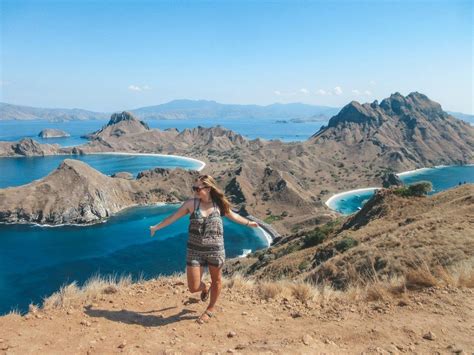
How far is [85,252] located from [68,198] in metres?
25.7

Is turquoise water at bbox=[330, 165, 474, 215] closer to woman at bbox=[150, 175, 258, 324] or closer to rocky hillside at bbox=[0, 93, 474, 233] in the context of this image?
rocky hillside at bbox=[0, 93, 474, 233]

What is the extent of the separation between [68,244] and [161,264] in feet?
70.9

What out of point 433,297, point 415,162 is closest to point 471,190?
point 433,297

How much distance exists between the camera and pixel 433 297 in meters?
7.39

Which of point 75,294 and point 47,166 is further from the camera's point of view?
point 47,166

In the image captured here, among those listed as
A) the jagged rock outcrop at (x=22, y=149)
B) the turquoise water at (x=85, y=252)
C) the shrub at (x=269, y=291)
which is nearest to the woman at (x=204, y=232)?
the shrub at (x=269, y=291)

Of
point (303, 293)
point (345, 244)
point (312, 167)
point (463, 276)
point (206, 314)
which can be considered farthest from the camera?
point (312, 167)

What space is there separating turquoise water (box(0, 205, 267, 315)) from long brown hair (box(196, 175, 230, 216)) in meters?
45.1

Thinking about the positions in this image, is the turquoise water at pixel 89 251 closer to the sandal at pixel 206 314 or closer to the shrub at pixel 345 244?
the shrub at pixel 345 244

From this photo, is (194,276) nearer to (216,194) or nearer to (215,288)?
(215,288)

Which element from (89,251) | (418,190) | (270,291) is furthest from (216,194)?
(89,251)

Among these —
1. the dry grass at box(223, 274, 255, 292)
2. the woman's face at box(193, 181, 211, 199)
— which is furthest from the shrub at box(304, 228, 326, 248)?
the woman's face at box(193, 181, 211, 199)

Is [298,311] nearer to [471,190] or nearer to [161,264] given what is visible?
[471,190]

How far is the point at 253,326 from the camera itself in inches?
272
